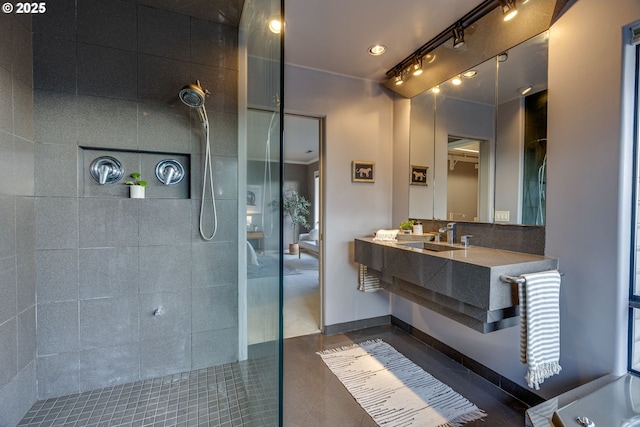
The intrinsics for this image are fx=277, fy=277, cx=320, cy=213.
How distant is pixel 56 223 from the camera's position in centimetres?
179

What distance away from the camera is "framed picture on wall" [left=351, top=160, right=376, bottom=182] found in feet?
9.20

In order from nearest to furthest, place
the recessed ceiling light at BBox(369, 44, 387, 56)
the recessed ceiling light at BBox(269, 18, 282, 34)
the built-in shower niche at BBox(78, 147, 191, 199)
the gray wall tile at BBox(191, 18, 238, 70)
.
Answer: the recessed ceiling light at BBox(269, 18, 282, 34) < the built-in shower niche at BBox(78, 147, 191, 199) < the gray wall tile at BBox(191, 18, 238, 70) < the recessed ceiling light at BBox(369, 44, 387, 56)

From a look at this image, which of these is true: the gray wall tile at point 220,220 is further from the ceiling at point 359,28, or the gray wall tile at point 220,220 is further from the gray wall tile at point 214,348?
the ceiling at point 359,28

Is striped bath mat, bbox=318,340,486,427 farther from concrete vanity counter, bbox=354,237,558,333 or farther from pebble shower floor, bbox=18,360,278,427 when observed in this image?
pebble shower floor, bbox=18,360,278,427

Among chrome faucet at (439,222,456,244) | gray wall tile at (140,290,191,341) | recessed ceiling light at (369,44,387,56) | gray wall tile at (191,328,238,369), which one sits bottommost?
gray wall tile at (191,328,238,369)

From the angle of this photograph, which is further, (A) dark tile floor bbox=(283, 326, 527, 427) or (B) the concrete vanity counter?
(A) dark tile floor bbox=(283, 326, 527, 427)

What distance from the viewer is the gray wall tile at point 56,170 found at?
1.75 m

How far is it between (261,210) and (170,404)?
4.41ft

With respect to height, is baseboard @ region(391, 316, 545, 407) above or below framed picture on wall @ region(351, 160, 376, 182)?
below

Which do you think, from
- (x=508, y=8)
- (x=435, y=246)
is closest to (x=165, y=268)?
(x=435, y=246)

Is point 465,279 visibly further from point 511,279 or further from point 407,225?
point 407,225

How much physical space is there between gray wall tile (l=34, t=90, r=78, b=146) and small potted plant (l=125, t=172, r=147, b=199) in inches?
15.3

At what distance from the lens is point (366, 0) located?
1.76m

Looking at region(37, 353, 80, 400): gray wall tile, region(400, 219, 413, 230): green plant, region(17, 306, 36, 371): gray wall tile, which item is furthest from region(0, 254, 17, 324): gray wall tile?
region(400, 219, 413, 230): green plant
